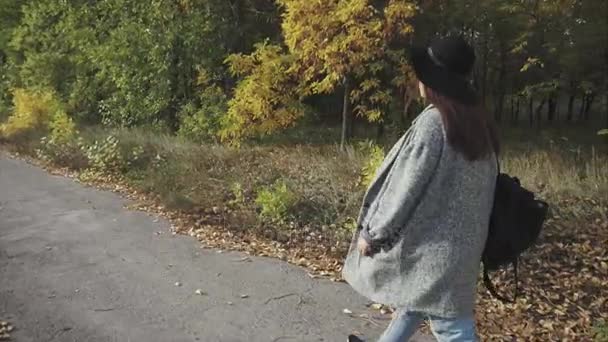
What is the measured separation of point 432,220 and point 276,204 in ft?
13.7

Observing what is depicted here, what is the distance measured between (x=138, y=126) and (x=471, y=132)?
11.8 m

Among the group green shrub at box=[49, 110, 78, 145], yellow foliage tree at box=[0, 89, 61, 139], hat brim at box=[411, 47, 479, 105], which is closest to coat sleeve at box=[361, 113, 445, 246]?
hat brim at box=[411, 47, 479, 105]

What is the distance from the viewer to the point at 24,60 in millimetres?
15883

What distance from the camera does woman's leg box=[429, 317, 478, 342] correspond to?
265 cm

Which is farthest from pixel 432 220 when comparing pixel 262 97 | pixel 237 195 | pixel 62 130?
pixel 62 130

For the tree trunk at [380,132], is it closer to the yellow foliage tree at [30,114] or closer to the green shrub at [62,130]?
the green shrub at [62,130]

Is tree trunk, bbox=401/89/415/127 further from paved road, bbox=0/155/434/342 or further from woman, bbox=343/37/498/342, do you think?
woman, bbox=343/37/498/342

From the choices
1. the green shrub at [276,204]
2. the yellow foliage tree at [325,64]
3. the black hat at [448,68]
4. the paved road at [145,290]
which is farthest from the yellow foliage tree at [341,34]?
the black hat at [448,68]

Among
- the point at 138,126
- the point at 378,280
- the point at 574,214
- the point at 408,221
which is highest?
the point at 408,221

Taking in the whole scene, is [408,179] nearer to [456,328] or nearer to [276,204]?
[456,328]

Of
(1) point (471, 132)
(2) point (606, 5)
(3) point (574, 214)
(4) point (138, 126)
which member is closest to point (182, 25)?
(4) point (138, 126)

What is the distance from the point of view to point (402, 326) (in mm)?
2871

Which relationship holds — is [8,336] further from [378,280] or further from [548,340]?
[548,340]

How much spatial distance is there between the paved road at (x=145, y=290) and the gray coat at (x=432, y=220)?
4.98ft
